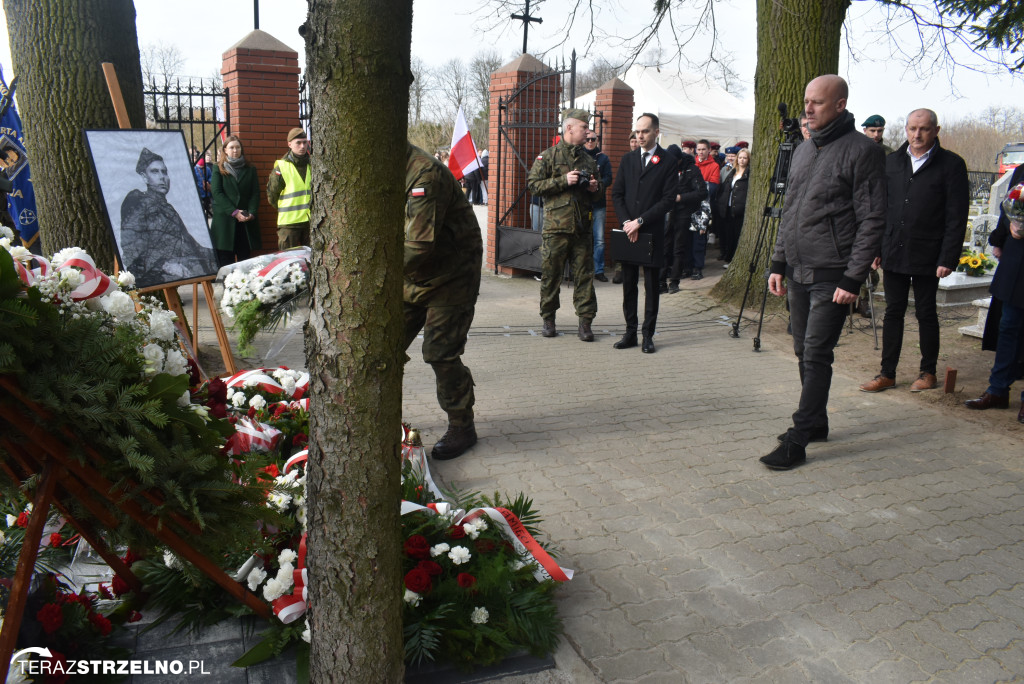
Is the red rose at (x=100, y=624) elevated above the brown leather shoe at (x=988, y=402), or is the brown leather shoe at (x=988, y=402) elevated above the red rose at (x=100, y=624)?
the brown leather shoe at (x=988, y=402)

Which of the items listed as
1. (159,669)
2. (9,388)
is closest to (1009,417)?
(159,669)

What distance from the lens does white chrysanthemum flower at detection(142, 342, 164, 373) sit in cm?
265

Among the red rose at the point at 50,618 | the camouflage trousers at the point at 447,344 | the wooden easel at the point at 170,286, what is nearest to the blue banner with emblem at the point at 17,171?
the wooden easel at the point at 170,286

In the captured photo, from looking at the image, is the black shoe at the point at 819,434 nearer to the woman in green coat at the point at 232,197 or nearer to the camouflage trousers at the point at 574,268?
the camouflage trousers at the point at 574,268

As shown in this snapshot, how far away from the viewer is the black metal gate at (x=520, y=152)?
12.1 metres

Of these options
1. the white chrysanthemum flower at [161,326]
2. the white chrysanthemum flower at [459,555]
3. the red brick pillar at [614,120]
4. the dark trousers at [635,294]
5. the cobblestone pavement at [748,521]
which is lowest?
the cobblestone pavement at [748,521]

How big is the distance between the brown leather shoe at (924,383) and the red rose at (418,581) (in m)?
5.04

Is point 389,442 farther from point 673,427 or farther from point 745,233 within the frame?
point 745,233

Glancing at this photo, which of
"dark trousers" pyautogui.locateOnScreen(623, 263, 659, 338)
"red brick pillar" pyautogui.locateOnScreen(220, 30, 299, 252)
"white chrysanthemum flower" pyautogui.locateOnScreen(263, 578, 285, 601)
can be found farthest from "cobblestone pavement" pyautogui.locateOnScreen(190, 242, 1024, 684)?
"red brick pillar" pyautogui.locateOnScreen(220, 30, 299, 252)

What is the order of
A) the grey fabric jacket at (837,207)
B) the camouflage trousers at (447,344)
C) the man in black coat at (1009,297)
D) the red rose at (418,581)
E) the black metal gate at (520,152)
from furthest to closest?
the black metal gate at (520,152)
the man in black coat at (1009,297)
the camouflage trousers at (447,344)
the grey fabric jacket at (837,207)
the red rose at (418,581)

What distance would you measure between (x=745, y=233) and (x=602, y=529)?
691cm

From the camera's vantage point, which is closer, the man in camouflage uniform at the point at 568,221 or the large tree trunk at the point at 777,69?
the man in camouflage uniform at the point at 568,221

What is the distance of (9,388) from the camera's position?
86.7 inches

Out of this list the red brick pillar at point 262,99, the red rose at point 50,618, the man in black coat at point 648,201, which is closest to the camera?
the red rose at point 50,618
